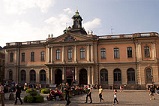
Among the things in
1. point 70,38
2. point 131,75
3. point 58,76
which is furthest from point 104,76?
point 70,38

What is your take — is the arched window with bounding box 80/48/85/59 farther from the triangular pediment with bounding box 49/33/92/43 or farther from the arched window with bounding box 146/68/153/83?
the arched window with bounding box 146/68/153/83

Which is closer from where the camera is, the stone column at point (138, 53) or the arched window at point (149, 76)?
the arched window at point (149, 76)

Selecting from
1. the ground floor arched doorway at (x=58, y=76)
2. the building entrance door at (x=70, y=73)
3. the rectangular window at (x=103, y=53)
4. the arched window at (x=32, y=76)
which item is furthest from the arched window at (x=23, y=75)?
the rectangular window at (x=103, y=53)

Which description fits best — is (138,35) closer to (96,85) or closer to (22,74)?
(96,85)

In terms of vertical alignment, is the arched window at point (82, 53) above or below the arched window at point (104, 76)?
above

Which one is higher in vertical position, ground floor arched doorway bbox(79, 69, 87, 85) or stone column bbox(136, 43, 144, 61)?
stone column bbox(136, 43, 144, 61)

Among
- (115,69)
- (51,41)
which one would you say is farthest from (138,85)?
(51,41)

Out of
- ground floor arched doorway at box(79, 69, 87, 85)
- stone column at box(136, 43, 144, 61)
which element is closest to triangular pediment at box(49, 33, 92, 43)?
ground floor arched doorway at box(79, 69, 87, 85)

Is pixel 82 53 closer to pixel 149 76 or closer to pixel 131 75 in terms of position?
pixel 131 75

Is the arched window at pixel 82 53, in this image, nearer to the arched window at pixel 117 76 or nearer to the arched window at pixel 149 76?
the arched window at pixel 117 76

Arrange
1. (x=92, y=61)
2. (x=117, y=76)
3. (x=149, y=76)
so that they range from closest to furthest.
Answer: (x=149, y=76)
(x=117, y=76)
(x=92, y=61)

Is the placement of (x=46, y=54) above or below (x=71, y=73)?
above

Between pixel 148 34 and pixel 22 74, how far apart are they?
32.5 m

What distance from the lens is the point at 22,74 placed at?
56.9m
